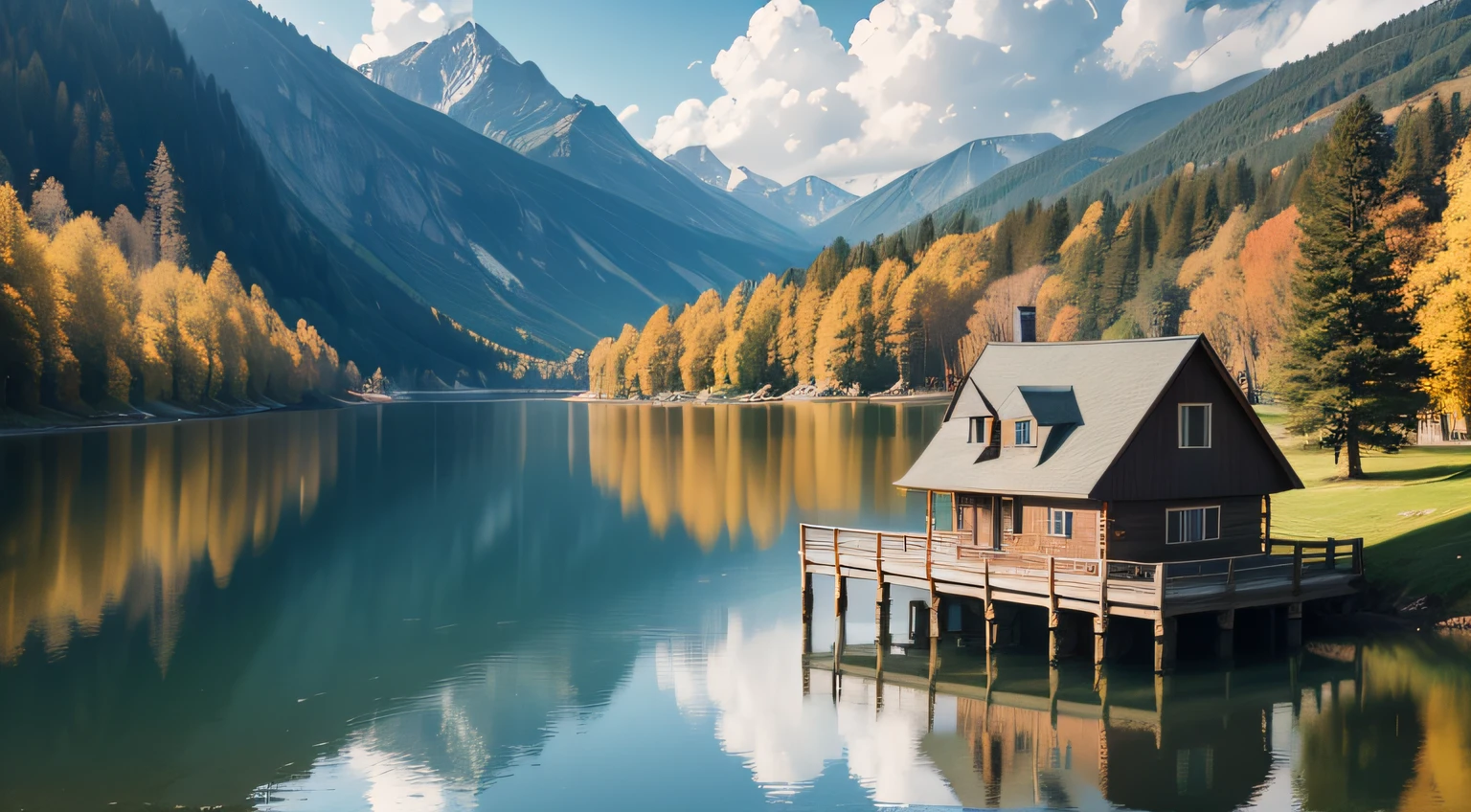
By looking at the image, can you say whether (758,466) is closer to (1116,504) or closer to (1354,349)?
(1354,349)

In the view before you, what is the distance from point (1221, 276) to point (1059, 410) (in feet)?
369

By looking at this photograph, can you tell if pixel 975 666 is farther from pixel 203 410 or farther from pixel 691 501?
pixel 203 410

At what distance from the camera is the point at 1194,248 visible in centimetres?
16650

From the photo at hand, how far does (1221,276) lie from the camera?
460 ft

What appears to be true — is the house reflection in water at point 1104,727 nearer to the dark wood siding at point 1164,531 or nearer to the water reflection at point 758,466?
the dark wood siding at point 1164,531

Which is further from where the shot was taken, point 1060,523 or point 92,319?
point 92,319

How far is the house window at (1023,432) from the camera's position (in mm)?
39031

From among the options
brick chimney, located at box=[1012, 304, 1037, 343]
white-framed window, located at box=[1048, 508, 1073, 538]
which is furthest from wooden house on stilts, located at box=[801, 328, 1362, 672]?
brick chimney, located at box=[1012, 304, 1037, 343]

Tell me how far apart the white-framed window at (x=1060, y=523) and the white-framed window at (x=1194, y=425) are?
164 inches

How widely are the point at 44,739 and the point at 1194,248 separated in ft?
527

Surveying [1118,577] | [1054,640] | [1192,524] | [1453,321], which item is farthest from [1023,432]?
[1453,321]

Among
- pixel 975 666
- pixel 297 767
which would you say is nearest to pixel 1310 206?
pixel 975 666

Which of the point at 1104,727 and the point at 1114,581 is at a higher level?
the point at 1114,581

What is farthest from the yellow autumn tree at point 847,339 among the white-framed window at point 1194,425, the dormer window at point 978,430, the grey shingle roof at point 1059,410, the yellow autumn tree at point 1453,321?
the white-framed window at point 1194,425
